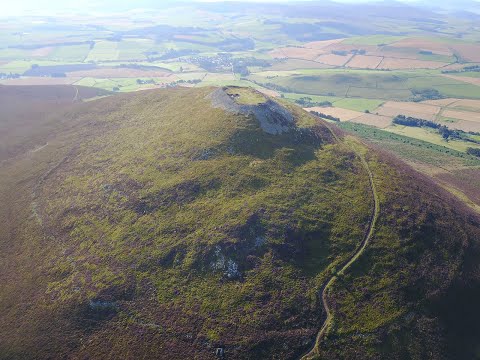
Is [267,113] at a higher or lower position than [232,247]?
higher

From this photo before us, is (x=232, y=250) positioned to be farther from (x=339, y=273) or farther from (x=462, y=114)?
(x=462, y=114)

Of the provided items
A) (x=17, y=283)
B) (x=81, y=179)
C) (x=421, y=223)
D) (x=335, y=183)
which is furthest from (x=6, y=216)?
(x=421, y=223)

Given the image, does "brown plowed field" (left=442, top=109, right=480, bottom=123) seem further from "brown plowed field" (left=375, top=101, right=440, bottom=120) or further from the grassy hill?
the grassy hill

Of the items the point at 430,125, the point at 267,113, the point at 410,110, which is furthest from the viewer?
the point at 410,110

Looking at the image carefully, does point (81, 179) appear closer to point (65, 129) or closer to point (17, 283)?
point (17, 283)

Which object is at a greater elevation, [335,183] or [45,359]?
[335,183]

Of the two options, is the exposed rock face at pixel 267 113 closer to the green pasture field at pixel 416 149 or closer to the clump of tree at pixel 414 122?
the green pasture field at pixel 416 149

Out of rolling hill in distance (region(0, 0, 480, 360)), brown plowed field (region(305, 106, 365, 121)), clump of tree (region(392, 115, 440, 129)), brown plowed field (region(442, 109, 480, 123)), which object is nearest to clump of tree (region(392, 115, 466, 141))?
clump of tree (region(392, 115, 440, 129))

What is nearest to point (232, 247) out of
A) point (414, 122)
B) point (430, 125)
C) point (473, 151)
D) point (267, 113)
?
point (267, 113)
